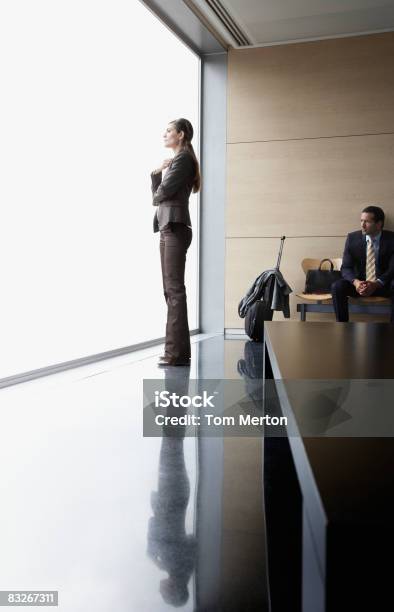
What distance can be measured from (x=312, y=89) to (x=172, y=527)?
6.60 m

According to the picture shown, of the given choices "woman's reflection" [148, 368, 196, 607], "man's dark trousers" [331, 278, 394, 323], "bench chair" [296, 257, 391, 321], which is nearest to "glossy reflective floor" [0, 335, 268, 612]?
"woman's reflection" [148, 368, 196, 607]

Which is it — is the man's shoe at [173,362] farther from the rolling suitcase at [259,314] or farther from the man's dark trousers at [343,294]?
the man's dark trousers at [343,294]

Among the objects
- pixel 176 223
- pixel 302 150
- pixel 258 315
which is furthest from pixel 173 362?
pixel 302 150

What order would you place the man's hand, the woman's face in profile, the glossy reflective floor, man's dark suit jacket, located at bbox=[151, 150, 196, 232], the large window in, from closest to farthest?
1. the glossy reflective floor
2. the large window
3. man's dark suit jacket, located at bbox=[151, 150, 196, 232]
4. the woman's face in profile
5. the man's hand

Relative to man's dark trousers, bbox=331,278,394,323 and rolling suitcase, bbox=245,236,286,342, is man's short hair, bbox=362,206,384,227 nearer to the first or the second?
man's dark trousers, bbox=331,278,394,323

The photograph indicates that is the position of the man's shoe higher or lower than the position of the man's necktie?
lower

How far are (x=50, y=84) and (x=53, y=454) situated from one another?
3.05 m

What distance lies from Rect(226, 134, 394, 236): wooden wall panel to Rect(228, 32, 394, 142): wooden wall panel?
0.15 m

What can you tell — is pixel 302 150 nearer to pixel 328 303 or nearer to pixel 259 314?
pixel 328 303

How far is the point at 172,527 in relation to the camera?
1.63m

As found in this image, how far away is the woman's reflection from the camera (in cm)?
133

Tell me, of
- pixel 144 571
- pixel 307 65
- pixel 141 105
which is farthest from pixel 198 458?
pixel 307 65

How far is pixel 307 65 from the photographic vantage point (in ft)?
23.9

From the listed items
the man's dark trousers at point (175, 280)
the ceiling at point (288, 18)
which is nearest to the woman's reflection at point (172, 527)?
the man's dark trousers at point (175, 280)
